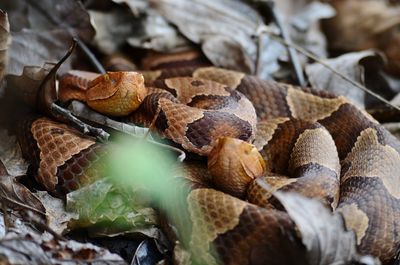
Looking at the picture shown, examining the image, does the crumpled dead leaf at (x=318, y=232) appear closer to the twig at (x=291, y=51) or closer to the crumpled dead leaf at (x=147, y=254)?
the crumpled dead leaf at (x=147, y=254)

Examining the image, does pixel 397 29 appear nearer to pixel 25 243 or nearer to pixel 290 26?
pixel 290 26

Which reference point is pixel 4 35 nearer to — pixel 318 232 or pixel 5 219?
pixel 5 219

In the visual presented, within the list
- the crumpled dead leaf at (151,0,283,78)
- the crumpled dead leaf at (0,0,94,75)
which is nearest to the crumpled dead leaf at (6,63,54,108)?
the crumpled dead leaf at (0,0,94,75)

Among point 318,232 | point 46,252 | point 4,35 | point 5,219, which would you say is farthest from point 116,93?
point 318,232

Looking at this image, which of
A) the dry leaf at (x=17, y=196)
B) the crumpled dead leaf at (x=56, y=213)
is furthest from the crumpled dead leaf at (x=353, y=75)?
the dry leaf at (x=17, y=196)

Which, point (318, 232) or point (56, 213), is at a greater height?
point (318, 232)

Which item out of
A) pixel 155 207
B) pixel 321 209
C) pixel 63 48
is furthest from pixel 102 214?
pixel 63 48
